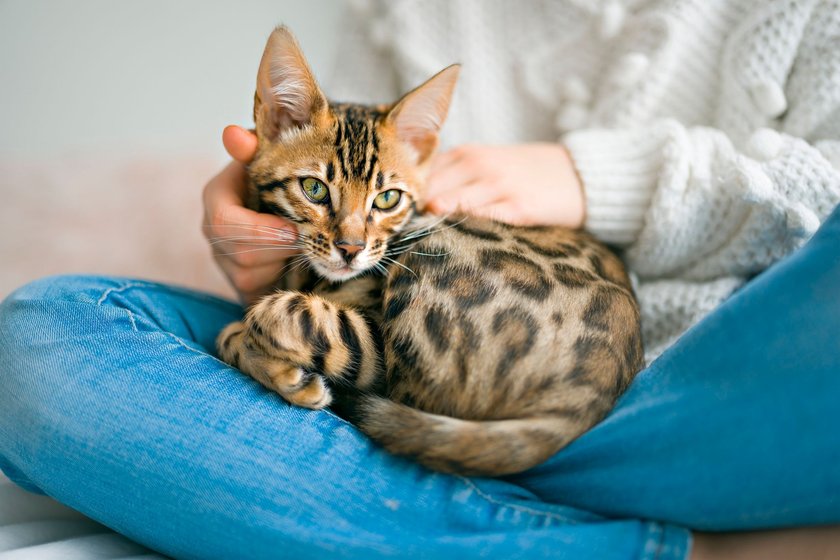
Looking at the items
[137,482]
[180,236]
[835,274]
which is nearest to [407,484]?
[137,482]

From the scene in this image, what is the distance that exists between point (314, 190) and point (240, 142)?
173 millimetres

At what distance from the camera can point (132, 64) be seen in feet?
8.23

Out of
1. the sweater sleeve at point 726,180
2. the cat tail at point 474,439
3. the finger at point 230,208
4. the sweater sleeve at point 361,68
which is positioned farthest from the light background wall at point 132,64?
the cat tail at point 474,439

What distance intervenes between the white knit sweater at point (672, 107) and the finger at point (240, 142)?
24.3 inches

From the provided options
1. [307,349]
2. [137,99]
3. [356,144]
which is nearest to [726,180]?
[356,144]

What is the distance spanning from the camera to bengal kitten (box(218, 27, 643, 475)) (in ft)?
2.81

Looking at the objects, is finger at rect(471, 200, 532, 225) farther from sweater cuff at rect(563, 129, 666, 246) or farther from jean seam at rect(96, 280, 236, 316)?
jean seam at rect(96, 280, 236, 316)

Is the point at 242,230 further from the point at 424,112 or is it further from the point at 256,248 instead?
the point at 424,112

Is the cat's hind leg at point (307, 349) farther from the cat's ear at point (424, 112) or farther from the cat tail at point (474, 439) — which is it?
the cat's ear at point (424, 112)

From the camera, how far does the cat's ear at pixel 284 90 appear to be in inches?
42.4

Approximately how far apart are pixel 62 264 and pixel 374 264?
143cm

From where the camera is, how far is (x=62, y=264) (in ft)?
6.61

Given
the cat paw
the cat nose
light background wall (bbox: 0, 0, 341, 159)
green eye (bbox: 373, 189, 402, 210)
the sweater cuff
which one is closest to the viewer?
the cat paw

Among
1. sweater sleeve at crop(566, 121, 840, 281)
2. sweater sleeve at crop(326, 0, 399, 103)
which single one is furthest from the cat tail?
sweater sleeve at crop(326, 0, 399, 103)
